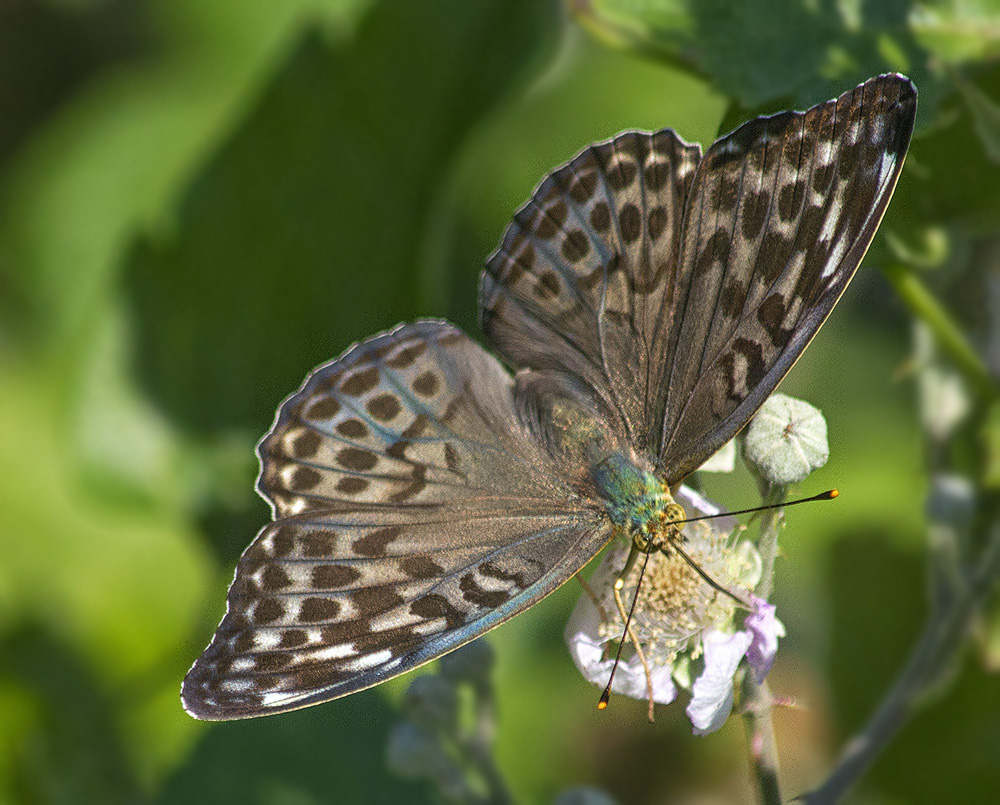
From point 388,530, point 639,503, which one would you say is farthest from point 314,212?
point 639,503

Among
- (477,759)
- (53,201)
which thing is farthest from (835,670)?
(53,201)

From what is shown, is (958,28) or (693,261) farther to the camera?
(958,28)

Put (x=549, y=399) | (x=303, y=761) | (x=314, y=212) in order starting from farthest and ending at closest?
(x=314, y=212) → (x=303, y=761) → (x=549, y=399)

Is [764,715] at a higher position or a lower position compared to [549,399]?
lower

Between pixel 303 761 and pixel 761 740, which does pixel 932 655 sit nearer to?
pixel 761 740

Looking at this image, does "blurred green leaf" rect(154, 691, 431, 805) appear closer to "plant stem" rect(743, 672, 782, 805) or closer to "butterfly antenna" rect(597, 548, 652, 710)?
"butterfly antenna" rect(597, 548, 652, 710)

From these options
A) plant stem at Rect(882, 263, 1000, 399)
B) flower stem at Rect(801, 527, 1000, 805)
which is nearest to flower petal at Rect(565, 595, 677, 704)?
flower stem at Rect(801, 527, 1000, 805)

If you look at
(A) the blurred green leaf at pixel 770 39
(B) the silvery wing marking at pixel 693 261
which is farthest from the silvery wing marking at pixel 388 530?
(A) the blurred green leaf at pixel 770 39

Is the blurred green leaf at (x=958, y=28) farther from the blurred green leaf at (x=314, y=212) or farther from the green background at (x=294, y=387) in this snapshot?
the blurred green leaf at (x=314, y=212)

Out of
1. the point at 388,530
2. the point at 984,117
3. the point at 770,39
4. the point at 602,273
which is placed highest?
the point at 770,39
